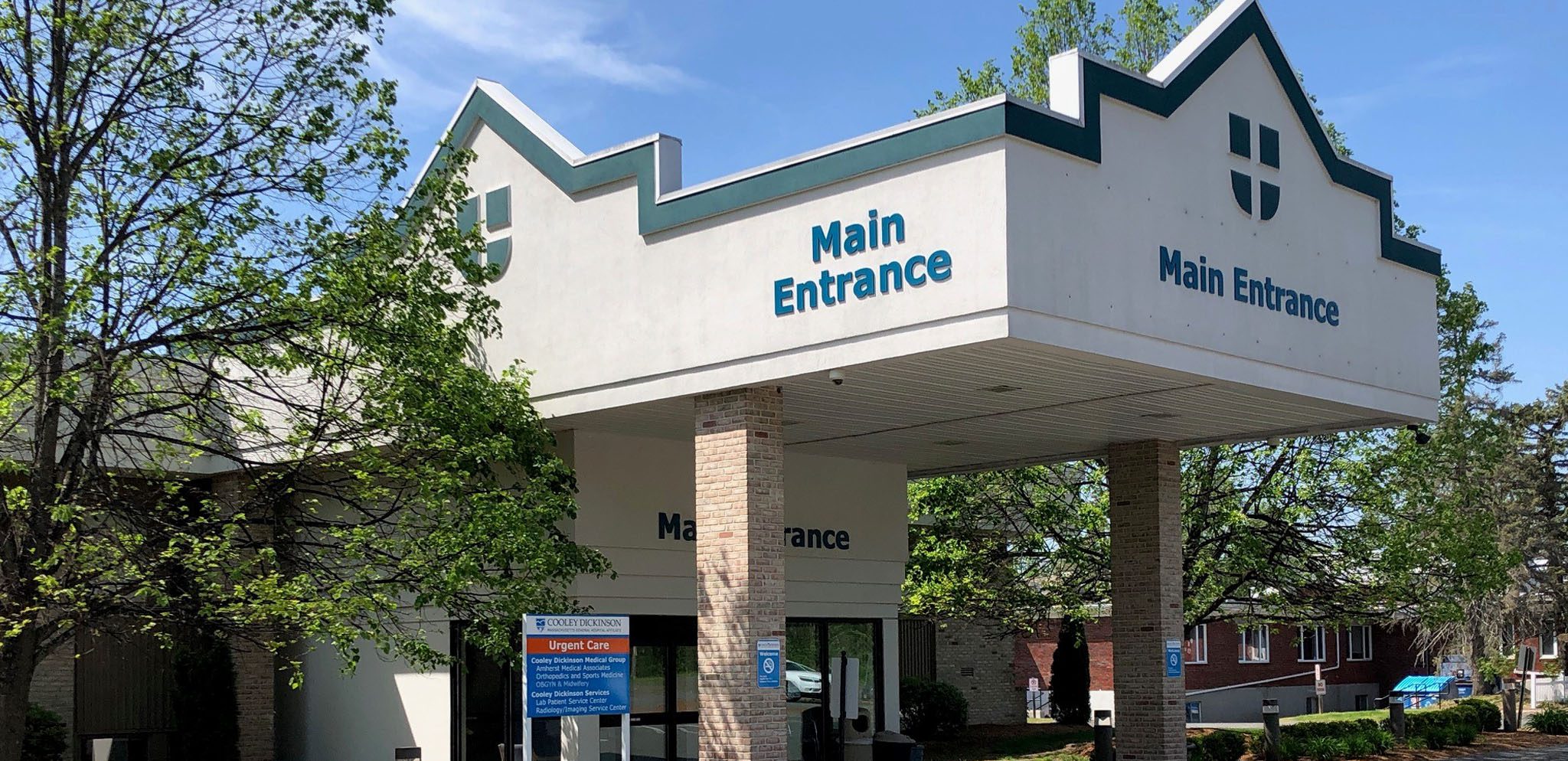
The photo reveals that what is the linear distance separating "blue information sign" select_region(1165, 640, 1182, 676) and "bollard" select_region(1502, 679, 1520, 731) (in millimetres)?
16120

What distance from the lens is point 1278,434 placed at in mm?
21328

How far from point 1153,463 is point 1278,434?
168cm

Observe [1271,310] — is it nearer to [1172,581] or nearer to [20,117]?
[1172,581]

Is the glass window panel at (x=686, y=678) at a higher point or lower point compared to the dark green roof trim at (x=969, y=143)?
lower

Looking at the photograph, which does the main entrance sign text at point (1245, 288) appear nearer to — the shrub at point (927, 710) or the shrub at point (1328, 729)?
the shrub at point (1328, 729)

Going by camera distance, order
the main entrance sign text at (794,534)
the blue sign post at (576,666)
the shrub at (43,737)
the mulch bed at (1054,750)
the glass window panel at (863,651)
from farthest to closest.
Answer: the mulch bed at (1054,750)
the glass window panel at (863,651)
the shrub at (43,737)
the main entrance sign text at (794,534)
the blue sign post at (576,666)

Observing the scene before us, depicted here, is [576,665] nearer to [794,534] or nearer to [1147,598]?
[794,534]

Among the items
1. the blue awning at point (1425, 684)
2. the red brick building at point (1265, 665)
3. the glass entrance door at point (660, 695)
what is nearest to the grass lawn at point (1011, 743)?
the glass entrance door at point (660, 695)

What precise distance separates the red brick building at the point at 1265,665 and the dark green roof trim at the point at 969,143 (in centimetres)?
2531

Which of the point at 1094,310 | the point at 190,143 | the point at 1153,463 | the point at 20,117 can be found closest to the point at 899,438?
the point at 1153,463

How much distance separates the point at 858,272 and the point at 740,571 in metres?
3.42

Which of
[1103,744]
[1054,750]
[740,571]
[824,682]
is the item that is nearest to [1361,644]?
[1054,750]

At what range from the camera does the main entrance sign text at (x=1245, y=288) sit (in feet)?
54.3

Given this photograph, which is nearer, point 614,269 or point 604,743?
point 614,269
